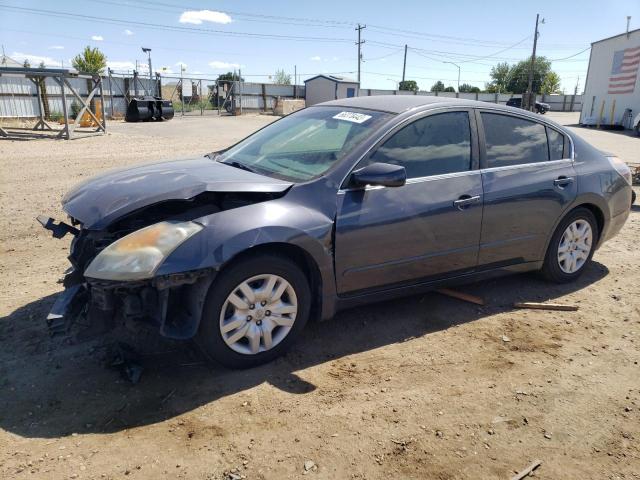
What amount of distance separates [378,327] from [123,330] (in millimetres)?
1899

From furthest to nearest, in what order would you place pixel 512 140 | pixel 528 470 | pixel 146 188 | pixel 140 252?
pixel 512 140 < pixel 146 188 < pixel 140 252 < pixel 528 470

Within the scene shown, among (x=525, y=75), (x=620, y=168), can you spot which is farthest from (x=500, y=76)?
(x=620, y=168)

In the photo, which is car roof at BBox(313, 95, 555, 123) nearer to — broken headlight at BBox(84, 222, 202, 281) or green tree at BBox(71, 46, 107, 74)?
broken headlight at BBox(84, 222, 202, 281)

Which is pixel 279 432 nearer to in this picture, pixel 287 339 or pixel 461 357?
pixel 287 339

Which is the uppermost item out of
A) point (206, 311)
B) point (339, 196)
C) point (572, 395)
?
point (339, 196)

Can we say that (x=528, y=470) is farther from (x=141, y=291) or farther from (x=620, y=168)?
(x=620, y=168)

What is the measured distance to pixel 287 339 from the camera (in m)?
3.45

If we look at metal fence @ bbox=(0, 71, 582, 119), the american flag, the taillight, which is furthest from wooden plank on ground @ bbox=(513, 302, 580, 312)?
the american flag

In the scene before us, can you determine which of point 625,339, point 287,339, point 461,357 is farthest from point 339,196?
point 625,339

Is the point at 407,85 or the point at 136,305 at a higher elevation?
the point at 407,85

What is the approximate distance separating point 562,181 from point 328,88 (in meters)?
39.2

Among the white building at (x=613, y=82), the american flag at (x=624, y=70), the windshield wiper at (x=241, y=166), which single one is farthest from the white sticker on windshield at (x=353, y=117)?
the american flag at (x=624, y=70)

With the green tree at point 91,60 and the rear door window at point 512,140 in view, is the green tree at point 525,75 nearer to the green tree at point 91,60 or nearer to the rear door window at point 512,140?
the green tree at point 91,60

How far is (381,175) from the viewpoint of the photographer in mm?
3477
